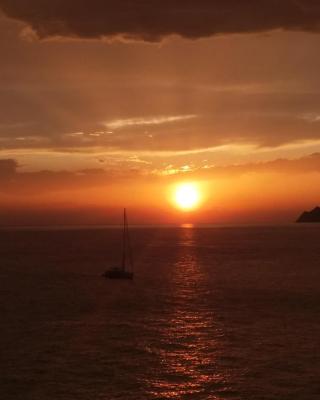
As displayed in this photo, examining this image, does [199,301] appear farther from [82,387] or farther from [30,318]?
[82,387]

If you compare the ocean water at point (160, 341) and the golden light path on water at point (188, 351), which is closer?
the ocean water at point (160, 341)

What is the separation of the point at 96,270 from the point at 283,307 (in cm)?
5896

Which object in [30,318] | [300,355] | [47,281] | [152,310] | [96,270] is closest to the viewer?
[300,355]

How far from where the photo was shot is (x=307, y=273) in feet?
346

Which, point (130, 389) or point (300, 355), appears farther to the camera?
point (300, 355)

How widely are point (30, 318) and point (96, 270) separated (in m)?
58.6

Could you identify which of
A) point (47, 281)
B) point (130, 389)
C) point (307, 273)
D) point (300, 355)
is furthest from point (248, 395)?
point (307, 273)

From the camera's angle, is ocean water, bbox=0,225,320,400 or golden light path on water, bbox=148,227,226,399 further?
golden light path on water, bbox=148,227,226,399

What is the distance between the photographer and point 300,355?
139ft

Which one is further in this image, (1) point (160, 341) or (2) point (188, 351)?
(1) point (160, 341)

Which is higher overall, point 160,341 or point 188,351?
point 160,341

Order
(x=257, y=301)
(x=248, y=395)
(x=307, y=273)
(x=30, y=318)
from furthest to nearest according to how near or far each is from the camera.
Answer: (x=307, y=273) → (x=257, y=301) → (x=30, y=318) → (x=248, y=395)

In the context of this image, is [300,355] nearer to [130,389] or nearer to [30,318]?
[130,389]

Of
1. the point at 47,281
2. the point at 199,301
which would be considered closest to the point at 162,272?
the point at 47,281
